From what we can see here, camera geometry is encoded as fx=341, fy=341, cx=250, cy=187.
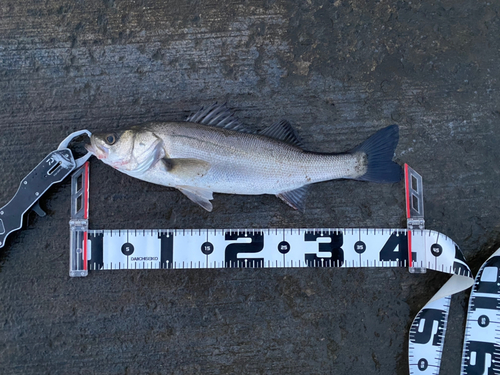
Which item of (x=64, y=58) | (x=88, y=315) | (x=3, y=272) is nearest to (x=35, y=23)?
(x=64, y=58)

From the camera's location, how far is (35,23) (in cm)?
325

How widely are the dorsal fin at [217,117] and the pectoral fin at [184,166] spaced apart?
15.2 inches

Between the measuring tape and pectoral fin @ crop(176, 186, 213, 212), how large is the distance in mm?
296

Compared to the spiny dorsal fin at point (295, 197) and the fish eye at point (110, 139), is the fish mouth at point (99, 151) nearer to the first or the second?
the fish eye at point (110, 139)

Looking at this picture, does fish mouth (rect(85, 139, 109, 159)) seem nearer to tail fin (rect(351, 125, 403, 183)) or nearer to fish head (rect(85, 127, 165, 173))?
fish head (rect(85, 127, 165, 173))

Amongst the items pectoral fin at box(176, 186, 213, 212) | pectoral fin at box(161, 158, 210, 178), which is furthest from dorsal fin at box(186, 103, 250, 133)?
pectoral fin at box(176, 186, 213, 212)

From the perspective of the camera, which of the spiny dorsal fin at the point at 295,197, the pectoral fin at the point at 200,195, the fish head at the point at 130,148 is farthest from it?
the spiny dorsal fin at the point at 295,197

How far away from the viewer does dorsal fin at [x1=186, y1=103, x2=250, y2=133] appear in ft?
9.78

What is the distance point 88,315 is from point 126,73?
7.44 ft

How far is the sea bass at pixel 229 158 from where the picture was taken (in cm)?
284

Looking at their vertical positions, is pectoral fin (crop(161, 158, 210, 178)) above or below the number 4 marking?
above

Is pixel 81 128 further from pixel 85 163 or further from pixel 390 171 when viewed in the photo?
pixel 390 171

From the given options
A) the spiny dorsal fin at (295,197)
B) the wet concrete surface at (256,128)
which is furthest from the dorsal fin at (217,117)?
the spiny dorsal fin at (295,197)

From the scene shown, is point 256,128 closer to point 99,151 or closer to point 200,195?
point 200,195
